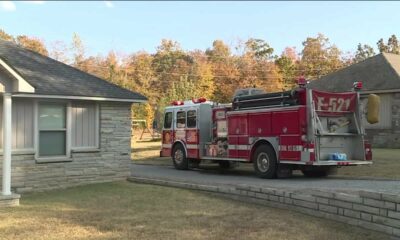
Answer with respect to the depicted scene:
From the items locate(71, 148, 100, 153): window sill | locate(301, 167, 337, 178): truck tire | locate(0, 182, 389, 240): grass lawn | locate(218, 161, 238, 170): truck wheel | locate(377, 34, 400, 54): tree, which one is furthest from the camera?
locate(377, 34, 400, 54): tree

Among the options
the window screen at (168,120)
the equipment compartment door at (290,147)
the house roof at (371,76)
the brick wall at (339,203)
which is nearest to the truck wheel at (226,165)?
the window screen at (168,120)

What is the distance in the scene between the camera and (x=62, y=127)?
14508 mm

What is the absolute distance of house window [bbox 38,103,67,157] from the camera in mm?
14078

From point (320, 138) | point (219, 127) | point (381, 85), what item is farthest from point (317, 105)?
point (381, 85)

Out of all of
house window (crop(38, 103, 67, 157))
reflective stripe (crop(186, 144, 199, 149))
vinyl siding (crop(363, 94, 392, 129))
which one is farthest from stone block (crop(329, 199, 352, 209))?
vinyl siding (crop(363, 94, 392, 129))

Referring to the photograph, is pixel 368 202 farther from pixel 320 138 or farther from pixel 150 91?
pixel 150 91

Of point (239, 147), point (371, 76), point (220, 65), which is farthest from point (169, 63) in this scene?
point (239, 147)

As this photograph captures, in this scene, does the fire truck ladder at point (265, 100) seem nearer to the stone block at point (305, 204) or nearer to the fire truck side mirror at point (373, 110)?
the fire truck side mirror at point (373, 110)

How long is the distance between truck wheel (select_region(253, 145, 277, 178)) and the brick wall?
12.9 feet

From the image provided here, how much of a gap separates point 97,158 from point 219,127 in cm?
486

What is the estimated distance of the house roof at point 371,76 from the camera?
2826cm

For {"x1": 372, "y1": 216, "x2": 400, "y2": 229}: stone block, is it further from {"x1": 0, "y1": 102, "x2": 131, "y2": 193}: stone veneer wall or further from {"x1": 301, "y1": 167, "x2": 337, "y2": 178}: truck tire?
{"x1": 0, "y1": 102, "x2": 131, "y2": 193}: stone veneer wall

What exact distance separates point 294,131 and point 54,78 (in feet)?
22.7

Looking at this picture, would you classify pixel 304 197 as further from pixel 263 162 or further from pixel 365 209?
pixel 263 162
